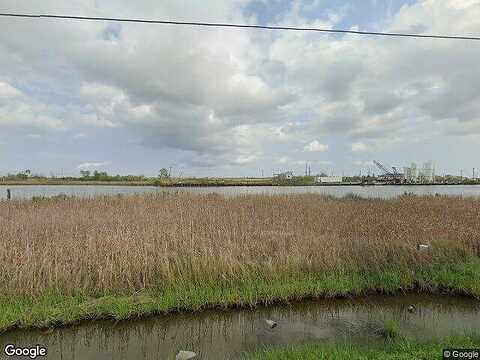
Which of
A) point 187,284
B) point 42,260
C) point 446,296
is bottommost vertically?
point 446,296

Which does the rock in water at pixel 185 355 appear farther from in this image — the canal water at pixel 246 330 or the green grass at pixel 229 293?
the green grass at pixel 229 293

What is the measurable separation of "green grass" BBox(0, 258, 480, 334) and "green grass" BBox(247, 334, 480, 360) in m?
0.81

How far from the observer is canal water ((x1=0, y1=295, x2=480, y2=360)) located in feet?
14.5

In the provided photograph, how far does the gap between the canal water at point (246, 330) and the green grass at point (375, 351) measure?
0.43 metres

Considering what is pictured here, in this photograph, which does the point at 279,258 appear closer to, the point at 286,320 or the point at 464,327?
the point at 286,320

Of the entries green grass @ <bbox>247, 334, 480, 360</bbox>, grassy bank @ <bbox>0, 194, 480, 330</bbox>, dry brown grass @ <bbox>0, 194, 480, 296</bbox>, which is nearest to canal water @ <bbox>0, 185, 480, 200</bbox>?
dry brown grass @ <bbox>0, 194, 480, 296</bbox>

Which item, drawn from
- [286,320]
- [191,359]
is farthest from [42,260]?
[286,320]

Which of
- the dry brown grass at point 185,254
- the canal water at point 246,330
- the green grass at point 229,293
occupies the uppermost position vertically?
the dry brown grass at point 185,254

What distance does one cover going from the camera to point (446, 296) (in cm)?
638

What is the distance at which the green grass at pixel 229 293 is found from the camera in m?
5.06

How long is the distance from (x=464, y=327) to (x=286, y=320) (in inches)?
132

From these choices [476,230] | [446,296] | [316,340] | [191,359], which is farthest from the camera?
[476,230]

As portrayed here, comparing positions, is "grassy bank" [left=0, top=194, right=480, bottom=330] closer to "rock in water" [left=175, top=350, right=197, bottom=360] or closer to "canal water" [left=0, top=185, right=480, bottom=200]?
"rock in water" [left=175, top=350, right=197, bottom=360]

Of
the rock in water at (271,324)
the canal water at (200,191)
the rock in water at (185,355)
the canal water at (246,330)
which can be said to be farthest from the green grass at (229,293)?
the canal water at (200,191)
